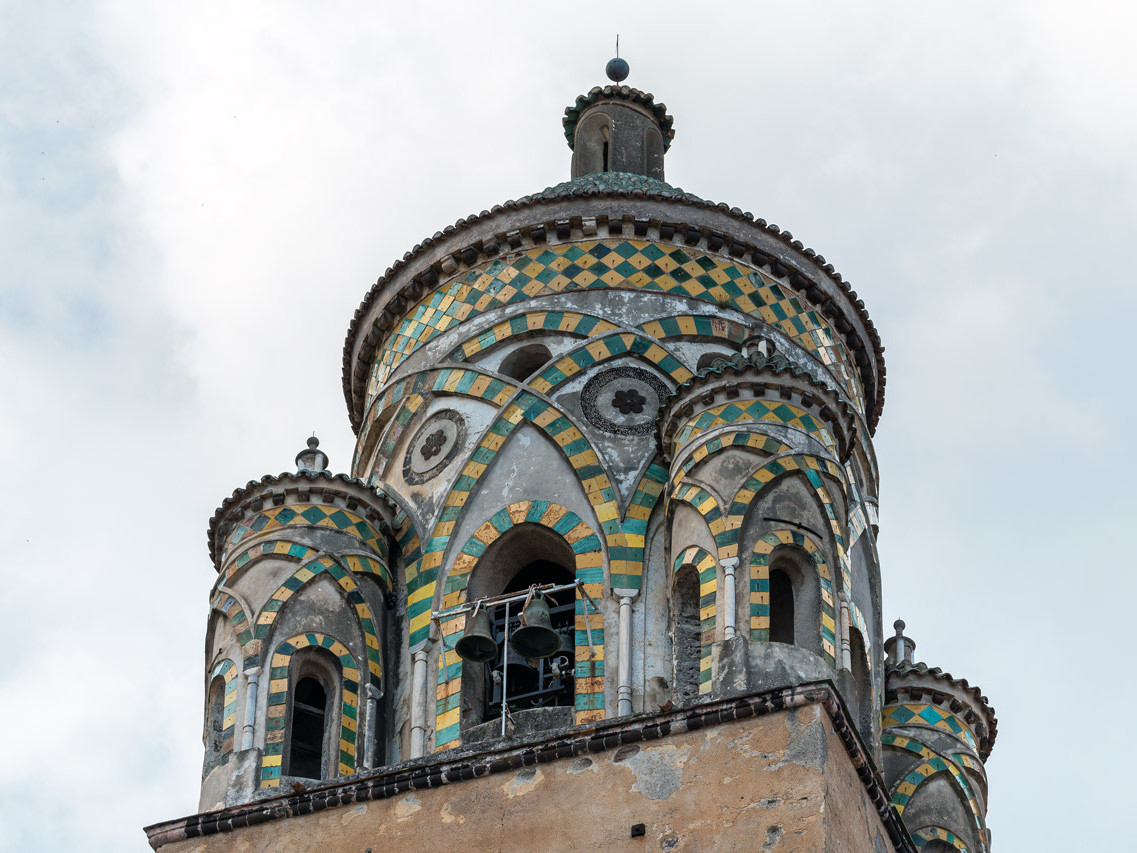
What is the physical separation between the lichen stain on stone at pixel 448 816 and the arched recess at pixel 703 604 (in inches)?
69.8

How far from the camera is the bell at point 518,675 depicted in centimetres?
2016

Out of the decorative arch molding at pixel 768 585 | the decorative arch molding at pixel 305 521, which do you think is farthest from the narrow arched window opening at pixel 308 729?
the decorative arch molding at pixel 768 585

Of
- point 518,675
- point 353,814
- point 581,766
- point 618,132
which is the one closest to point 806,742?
point 581,766

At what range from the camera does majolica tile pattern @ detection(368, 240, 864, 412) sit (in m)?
22.3

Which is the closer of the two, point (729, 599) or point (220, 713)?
point (729, 599)

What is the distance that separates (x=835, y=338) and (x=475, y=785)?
620 cm

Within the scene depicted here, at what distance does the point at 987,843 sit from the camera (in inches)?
863

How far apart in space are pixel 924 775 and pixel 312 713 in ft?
15.5

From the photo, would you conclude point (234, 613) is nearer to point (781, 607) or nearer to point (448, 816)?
point (448, 816)

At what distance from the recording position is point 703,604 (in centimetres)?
1944

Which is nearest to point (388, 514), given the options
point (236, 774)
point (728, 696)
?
point (236, 774)

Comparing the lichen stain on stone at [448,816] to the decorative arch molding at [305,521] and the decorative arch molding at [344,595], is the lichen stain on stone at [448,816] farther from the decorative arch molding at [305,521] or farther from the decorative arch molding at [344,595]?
the decorative arch molding at [305,521]

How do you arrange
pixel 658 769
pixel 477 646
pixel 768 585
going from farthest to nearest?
pixel 477 646, pixel 768 585, pixel 658 769

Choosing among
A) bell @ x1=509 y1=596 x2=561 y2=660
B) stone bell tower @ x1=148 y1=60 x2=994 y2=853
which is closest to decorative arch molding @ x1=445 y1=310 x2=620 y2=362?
stone bell tower @ x1=148 y1=60 x2=994 y2=853
